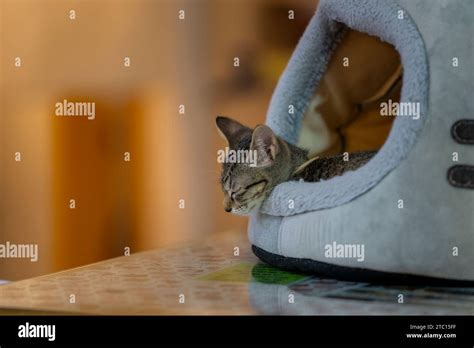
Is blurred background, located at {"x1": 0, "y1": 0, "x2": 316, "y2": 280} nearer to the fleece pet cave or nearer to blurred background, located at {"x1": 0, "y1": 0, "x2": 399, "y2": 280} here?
blurred background, located at {"x1": 0, "y1": 0, "x2": 399, "y2": 280}

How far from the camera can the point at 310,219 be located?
1.01 m

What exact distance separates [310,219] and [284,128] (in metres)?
0.33

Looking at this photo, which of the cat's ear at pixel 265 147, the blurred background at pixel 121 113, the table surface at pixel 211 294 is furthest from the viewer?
the blurred background at pixel 121 113

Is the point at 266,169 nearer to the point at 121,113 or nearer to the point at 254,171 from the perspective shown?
the point at 254,171

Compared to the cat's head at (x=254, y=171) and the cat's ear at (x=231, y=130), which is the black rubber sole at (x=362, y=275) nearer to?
the cat's head at (x=254, y=171)

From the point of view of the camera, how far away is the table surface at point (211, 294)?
848 mm

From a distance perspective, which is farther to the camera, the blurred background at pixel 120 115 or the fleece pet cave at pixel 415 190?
the blurred background at pixel 120 115

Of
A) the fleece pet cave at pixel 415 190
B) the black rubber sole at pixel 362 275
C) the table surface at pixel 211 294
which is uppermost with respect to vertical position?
the fleece pet cave at pixel 415 190

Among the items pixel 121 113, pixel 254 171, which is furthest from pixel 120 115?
pixel 254 171

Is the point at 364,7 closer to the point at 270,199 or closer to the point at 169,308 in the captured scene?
the point at 270,199

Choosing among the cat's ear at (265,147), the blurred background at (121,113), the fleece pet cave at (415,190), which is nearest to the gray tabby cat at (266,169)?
the cat's ear at (265,147)

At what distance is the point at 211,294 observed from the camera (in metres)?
0.95
